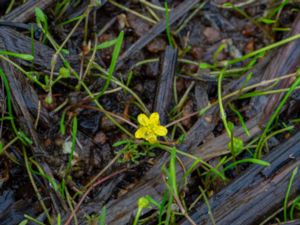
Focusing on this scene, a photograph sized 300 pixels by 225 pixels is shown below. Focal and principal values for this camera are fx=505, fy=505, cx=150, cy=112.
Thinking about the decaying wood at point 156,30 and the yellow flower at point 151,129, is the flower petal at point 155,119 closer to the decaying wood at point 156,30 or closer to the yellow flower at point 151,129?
the yellow flower at point 151,129

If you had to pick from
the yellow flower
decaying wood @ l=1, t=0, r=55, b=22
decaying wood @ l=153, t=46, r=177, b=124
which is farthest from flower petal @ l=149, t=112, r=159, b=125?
decaying wood @ l=1, t=0, r=55, b=22

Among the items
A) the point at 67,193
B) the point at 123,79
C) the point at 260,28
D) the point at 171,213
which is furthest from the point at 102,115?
the point at 260,28

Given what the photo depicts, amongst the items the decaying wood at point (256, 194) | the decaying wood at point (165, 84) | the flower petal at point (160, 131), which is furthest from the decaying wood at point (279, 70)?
the flower petal at point (160, 131)

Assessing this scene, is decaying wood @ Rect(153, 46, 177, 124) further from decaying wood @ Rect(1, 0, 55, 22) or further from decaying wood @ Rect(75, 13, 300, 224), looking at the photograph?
decaying wood @ Rect(1, 0, 55, 22)

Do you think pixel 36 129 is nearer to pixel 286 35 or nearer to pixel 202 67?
pixel 202 67

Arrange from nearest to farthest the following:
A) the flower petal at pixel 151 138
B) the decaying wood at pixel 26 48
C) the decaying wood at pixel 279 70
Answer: the flower petal at pixel 151 138, the decaying wood at pixel 26 48, the decaying wood at pixel 279 70
